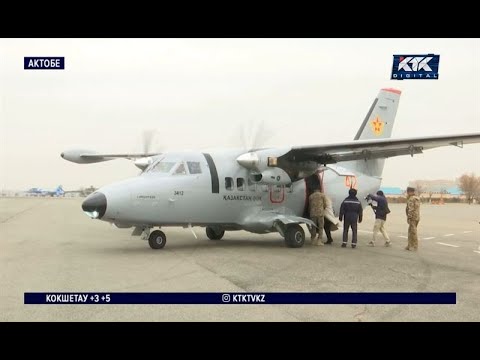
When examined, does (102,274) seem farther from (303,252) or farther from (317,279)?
(303,252)

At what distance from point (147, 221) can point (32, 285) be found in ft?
15.9

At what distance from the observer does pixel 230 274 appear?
9.39 meters

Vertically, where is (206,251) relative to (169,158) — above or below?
below

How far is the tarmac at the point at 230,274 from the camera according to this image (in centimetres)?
611

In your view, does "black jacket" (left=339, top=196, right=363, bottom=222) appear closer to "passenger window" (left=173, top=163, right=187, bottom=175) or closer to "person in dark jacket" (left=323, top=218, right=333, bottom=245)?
"person in dark jacket" (left=323, top=218, right=333, bottom=245)

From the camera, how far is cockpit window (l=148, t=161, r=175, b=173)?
13453mm

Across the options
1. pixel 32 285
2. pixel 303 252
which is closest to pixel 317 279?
pixel 303 252

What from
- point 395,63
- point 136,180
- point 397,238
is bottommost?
point 397,238

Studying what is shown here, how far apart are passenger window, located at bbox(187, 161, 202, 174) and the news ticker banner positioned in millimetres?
7139

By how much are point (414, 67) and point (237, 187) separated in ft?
29.0

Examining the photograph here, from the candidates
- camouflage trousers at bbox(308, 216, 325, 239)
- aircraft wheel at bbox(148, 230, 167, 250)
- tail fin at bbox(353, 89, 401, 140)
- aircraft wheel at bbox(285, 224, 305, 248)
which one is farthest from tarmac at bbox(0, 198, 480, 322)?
tail fin at bbox(353, 89, 401, 140)

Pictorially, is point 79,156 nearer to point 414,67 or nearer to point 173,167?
point 173,167

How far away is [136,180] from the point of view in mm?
12727

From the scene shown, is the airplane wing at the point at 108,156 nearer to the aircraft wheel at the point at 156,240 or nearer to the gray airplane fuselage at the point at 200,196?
the gray airplane fuselage at the point at 200,196
